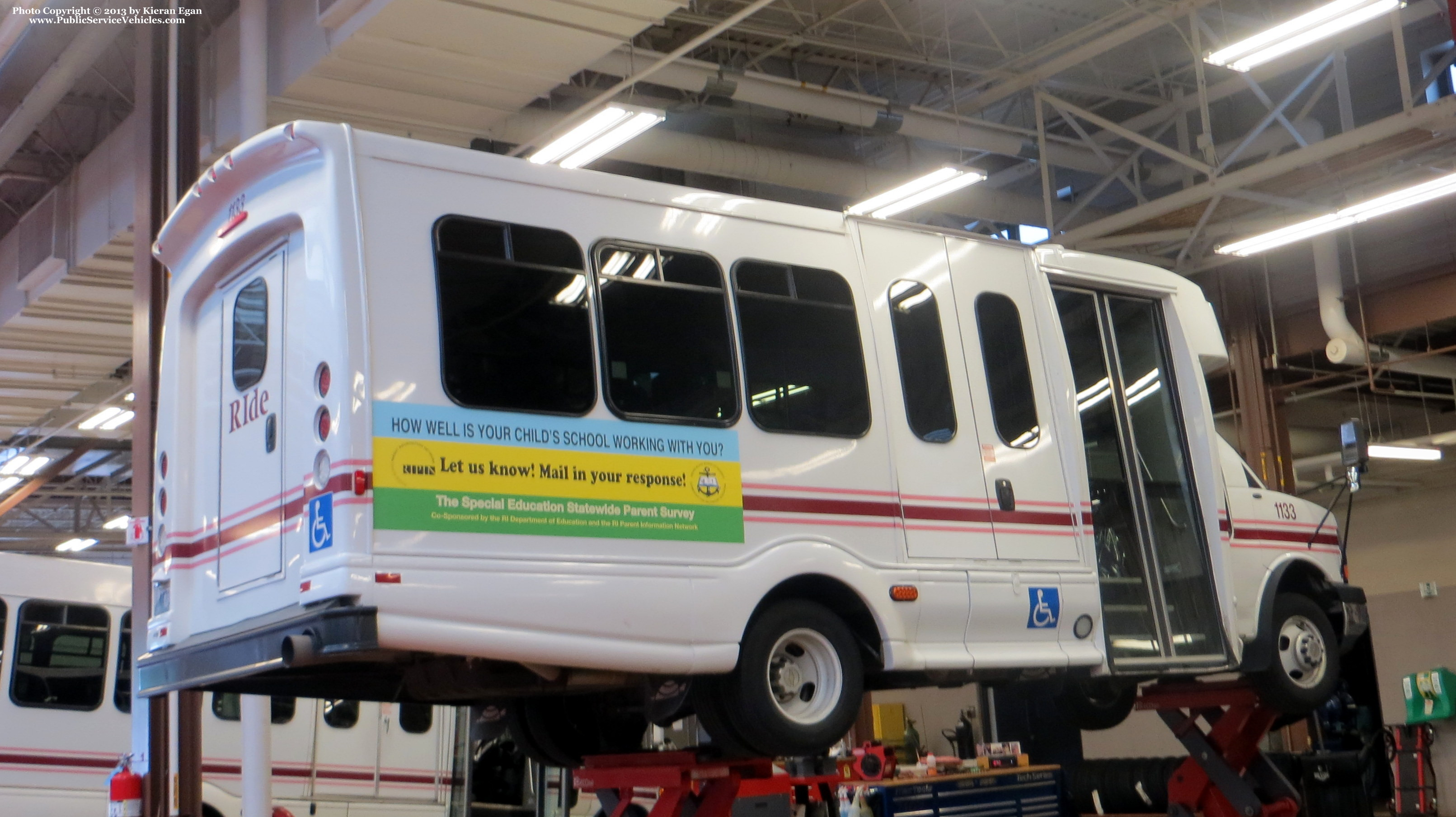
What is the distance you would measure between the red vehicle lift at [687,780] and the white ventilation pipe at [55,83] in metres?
7.34

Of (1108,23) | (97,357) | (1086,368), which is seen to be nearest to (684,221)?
(1086,368)

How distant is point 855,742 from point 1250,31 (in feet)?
33.9

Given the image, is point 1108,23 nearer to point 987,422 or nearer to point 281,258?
point 987,422

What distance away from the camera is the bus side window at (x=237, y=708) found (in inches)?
474

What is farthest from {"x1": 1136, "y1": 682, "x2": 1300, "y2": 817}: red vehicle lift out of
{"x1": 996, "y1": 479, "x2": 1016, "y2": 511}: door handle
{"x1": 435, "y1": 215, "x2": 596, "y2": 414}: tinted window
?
{"x1": 435, "y1": 215, "x2": 596, "y2": 414}: tinted window

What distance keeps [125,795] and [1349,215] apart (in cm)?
1174

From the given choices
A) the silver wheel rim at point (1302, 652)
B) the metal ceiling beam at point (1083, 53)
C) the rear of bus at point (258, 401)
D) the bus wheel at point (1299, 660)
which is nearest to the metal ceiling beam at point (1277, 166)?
the metal ceiling beam at point (1083, 53)

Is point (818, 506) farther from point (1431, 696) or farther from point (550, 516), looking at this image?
point (1431, 696)

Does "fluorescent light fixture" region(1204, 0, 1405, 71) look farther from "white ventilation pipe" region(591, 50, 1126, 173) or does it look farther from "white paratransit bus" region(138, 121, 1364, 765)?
"white ventilation pipe" region(591, 50, 1126, 173)

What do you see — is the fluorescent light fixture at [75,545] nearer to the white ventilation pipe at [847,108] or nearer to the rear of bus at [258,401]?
the white ventilation pipe at [847,108]

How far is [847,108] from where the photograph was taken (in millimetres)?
14508

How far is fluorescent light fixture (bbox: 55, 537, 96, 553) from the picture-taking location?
30.0 metres

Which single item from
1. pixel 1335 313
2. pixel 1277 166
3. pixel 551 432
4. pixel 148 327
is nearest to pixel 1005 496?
pixel 551 432

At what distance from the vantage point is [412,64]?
10039 millimetres
